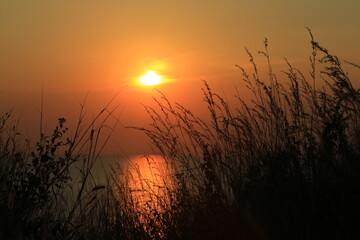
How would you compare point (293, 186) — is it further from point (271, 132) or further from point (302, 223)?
point (271, 132)

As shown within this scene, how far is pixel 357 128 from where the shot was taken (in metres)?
4.36

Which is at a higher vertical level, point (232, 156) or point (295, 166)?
point (232, 156)

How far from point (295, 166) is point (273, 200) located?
58 cm

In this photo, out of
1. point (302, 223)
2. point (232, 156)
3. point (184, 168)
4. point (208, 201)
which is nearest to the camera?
point (302, 223)

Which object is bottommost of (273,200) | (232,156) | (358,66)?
(273,200)

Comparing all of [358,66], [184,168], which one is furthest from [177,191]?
[358,66]

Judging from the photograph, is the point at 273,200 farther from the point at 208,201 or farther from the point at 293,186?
the point at 208,201

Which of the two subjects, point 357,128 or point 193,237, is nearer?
point 193,237

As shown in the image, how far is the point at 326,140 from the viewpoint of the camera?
381cm

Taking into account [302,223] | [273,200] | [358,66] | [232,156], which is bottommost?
[302,223]

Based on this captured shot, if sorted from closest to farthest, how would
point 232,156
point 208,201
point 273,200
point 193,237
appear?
point 273,200 → point 193,237 → point 208,201 → point 232,156

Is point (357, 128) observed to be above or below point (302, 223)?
above

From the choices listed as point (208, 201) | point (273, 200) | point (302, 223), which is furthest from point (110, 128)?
point (302, 223)

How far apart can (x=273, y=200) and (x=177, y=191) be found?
1413 mm
